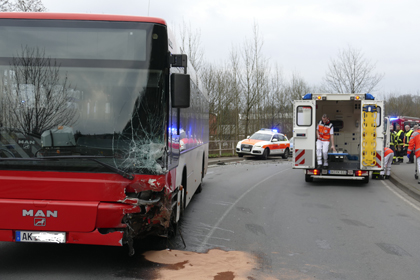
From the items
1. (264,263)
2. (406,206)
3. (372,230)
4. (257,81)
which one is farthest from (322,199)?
(257,81)

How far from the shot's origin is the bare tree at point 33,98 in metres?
4.88

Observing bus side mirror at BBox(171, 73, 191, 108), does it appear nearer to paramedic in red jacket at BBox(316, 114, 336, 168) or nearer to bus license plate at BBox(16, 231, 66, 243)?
bus license plate at BBox(16, 231, 66, 243)

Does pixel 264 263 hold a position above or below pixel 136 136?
below

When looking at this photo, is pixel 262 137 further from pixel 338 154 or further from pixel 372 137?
pixel 372 137

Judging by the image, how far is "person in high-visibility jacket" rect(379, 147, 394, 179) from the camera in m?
15.8

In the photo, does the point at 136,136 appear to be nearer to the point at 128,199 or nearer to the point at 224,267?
the point at 128,199

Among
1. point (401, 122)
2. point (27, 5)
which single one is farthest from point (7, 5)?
point (401, 122)

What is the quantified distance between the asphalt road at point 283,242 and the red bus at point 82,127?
604 mm

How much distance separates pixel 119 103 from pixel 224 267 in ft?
7.72

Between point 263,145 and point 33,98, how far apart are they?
917 inches

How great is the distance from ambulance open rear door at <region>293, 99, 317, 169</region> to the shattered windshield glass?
9.81m

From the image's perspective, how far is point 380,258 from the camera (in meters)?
5.89

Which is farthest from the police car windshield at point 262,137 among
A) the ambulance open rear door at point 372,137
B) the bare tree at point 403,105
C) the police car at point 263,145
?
the bare tree at point 403,105

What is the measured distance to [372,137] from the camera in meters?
13.7
